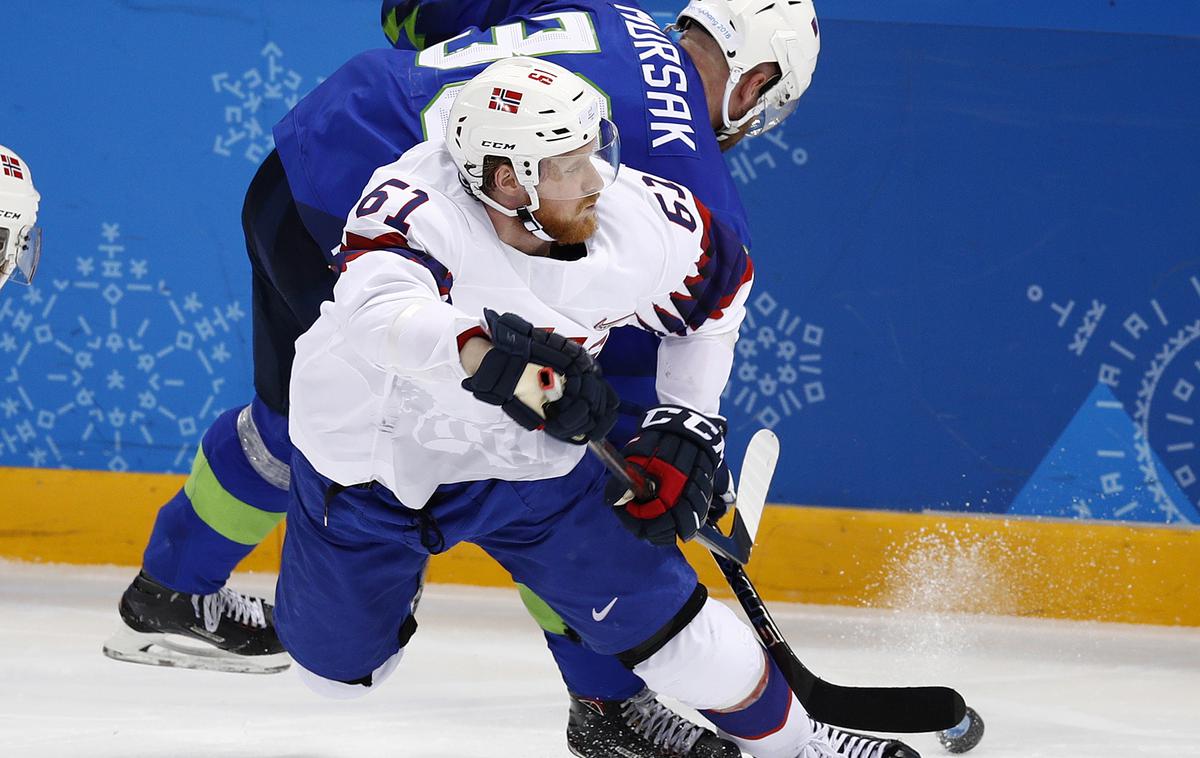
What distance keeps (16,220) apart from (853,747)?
1.37m

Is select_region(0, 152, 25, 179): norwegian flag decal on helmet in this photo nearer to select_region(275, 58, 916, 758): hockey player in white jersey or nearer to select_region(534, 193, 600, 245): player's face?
select_region(275, 58, 916, 758): hockey player in white jersey

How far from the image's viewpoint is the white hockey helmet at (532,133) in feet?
5.15

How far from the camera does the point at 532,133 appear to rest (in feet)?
5.15

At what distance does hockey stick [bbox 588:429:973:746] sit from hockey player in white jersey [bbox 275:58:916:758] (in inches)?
2.6

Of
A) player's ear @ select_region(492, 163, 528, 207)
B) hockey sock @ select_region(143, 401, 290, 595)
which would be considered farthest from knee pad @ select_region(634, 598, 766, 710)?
hockey sock @ select_region(143, 401, 290, 595)

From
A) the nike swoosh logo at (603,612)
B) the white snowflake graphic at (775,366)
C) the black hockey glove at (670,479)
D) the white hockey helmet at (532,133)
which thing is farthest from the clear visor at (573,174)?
the white snowflake graphic at (775,366)

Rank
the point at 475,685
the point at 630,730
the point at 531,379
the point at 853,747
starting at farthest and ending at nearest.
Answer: the point at 475,685, the point at 630,730, the point at 853,747, the point at 531,379

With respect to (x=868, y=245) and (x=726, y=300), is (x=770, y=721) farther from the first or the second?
(x=868, y=245)

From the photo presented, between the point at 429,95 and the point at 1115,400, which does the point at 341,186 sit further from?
the point at 1115,400

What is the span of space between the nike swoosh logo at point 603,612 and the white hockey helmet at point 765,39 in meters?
0.91

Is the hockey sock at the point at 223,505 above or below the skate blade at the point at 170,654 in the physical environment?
above

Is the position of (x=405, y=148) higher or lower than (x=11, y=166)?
→ higher

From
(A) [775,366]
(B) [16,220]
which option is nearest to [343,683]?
(B) [16,220]

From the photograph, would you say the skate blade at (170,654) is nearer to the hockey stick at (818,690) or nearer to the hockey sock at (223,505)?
the hockey sock at (223,505)
